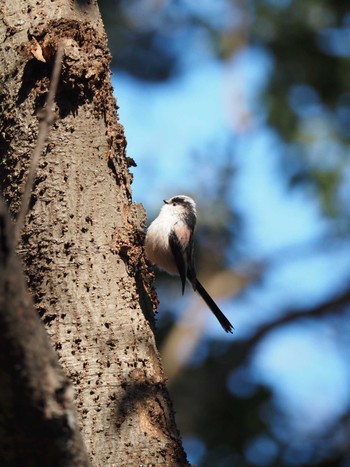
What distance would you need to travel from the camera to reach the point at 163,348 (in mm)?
7801

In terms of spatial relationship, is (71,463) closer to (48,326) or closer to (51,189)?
(48,326)

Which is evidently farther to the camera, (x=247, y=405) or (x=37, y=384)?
(x=247, y=405)

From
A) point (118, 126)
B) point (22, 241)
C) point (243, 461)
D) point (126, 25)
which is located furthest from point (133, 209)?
point (126, 25)

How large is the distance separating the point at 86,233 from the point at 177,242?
7.92ft

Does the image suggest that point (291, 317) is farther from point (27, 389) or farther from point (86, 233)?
point (27, 389)

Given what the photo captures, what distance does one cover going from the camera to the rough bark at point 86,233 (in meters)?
2.45

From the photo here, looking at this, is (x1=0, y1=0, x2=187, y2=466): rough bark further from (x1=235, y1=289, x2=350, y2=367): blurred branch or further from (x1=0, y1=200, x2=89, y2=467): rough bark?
(x1=235, y1=289, x2=350, y2=367): blurred branch

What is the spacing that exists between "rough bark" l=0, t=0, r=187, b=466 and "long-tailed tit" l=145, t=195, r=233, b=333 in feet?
5.63

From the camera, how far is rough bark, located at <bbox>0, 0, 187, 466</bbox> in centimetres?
245

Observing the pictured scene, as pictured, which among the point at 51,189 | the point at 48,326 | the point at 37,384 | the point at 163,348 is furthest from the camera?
the point at 163,348

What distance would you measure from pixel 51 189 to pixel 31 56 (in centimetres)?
54

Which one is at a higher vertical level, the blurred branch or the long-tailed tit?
the blurred branch

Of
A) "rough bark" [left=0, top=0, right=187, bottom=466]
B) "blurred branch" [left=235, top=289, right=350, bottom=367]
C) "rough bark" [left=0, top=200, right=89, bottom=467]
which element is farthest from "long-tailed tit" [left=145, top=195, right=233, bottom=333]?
"rough bark" [left=0, top=200, right=89, bottom=467]

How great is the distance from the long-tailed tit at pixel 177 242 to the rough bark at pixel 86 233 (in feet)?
5.63
